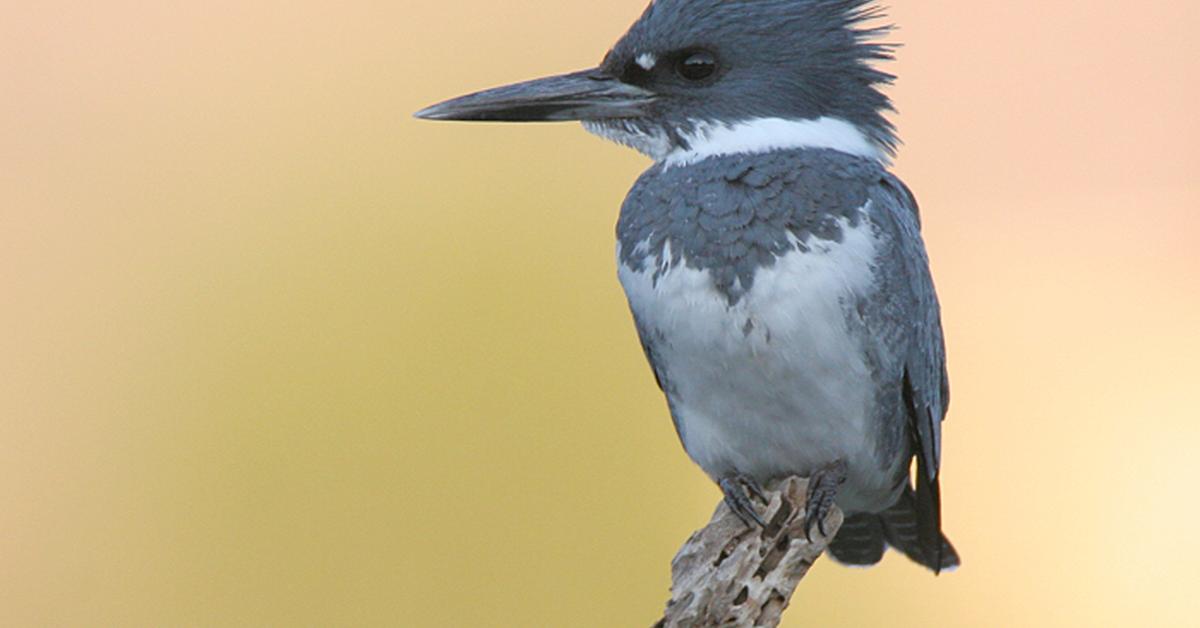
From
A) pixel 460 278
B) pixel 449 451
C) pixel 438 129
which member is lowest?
pixel 449 451

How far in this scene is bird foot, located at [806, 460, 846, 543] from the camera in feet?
9.38

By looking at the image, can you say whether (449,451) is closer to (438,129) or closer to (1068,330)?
(438,129)

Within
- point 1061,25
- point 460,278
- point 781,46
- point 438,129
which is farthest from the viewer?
Result: point 1061,25

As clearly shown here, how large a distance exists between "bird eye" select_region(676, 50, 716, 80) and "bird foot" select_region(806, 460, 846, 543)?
645 millimetres

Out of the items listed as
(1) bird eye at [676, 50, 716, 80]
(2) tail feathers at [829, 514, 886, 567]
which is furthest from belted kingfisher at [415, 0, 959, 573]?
(2) tail feathers at [829, 514, 886, 567]

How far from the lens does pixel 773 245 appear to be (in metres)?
2.80

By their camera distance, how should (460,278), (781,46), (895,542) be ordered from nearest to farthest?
(781,46) → (895,542) → (460,278)

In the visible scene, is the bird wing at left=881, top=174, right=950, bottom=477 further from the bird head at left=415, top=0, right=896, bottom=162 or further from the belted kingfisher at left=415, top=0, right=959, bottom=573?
the bird head at left=415, top=0, right=896, bottom=162

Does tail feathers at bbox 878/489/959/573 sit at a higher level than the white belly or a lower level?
lower

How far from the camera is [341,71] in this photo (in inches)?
203

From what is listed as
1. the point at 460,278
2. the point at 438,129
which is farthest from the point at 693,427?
the point at 438,129

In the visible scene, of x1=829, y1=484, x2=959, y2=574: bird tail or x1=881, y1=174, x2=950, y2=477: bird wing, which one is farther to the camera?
x1=829, y1=484, x2=959, y2=574: bird tail

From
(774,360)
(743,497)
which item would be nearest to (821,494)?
(743,497)

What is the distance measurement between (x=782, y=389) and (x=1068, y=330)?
2223 millimetres
